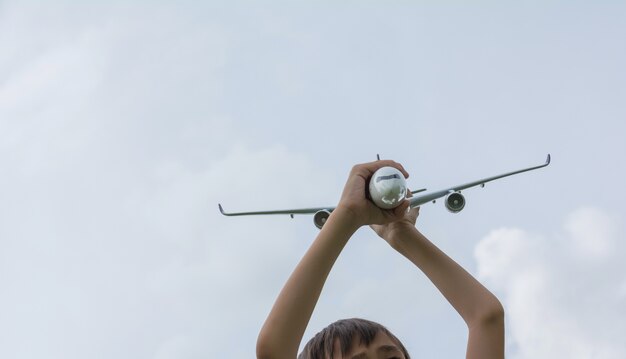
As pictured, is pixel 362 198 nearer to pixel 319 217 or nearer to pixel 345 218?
pixel 345 218

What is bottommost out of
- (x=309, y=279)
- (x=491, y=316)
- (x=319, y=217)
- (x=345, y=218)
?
(x=319, y=217)

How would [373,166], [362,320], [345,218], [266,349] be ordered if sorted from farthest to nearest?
1. [362,320]
2. [373,166]
3. [345,218]
4. [266,349]

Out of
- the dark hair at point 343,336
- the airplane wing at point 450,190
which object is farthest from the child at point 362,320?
the airplane wing at point 450,190

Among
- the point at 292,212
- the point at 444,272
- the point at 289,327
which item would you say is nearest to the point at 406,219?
the point at 444,272

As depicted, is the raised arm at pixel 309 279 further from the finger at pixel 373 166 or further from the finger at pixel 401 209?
the finger at pixel 401 209

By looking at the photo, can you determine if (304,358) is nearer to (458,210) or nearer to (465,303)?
(465,303)

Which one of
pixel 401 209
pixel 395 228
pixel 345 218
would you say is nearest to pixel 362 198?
pixel 345 218

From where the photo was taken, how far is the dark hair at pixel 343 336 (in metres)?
3.93

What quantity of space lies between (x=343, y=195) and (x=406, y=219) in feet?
2.58

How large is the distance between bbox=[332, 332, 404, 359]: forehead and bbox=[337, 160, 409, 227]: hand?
0.62 m

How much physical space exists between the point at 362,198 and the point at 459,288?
0.83 m

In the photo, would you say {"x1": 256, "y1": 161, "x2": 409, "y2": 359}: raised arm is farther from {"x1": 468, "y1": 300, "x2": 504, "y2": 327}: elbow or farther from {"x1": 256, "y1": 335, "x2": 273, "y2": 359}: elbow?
{"x1": 468, "y1": 300, "x2": 504, "y2": 327}: elbow

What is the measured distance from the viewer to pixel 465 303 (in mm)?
3881

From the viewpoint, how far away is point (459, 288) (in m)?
3.92
